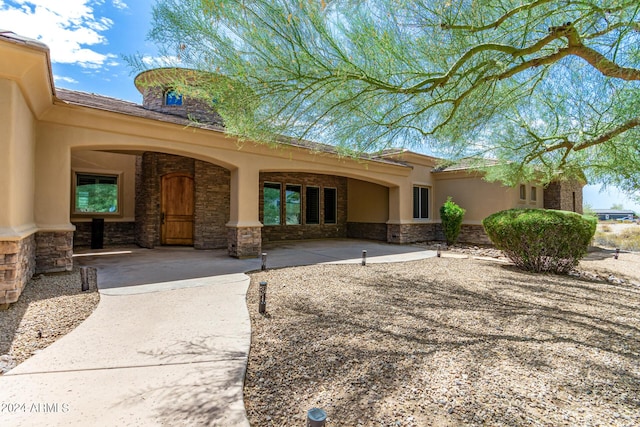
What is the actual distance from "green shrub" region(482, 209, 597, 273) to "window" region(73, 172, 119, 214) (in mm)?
12891

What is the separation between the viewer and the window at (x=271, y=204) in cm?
1318

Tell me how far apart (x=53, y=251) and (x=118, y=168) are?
21.3 ft

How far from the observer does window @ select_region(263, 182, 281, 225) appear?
1318 centimetres

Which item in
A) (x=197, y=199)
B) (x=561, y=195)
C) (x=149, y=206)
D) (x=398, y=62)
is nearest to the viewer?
(x=398, y=62)

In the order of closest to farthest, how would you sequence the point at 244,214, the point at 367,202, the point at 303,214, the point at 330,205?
the point at 244,214, the point at 303,214, the point at 367,202, the point at 330,205

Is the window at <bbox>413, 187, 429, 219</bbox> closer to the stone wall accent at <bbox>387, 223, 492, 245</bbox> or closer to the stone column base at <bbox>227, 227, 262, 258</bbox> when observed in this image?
the stone wall accent at <bbox>387, 223, 492, 245</bbox>

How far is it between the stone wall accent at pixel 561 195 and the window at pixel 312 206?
35.3 ft

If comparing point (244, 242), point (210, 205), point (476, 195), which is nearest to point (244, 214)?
point (244, 242)

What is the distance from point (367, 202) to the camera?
15.1 meters

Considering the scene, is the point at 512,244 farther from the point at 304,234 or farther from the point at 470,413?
the point at 304,234

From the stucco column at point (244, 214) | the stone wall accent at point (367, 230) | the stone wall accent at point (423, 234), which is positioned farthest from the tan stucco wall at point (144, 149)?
the stone wall accent at point (367, 230)

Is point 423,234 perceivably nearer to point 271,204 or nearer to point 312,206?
point 312,206

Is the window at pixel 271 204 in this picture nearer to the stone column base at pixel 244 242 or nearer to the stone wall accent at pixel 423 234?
the stone column base at pixel 244 242

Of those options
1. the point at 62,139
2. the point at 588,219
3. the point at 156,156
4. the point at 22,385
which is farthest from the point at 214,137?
the point at 588,219
